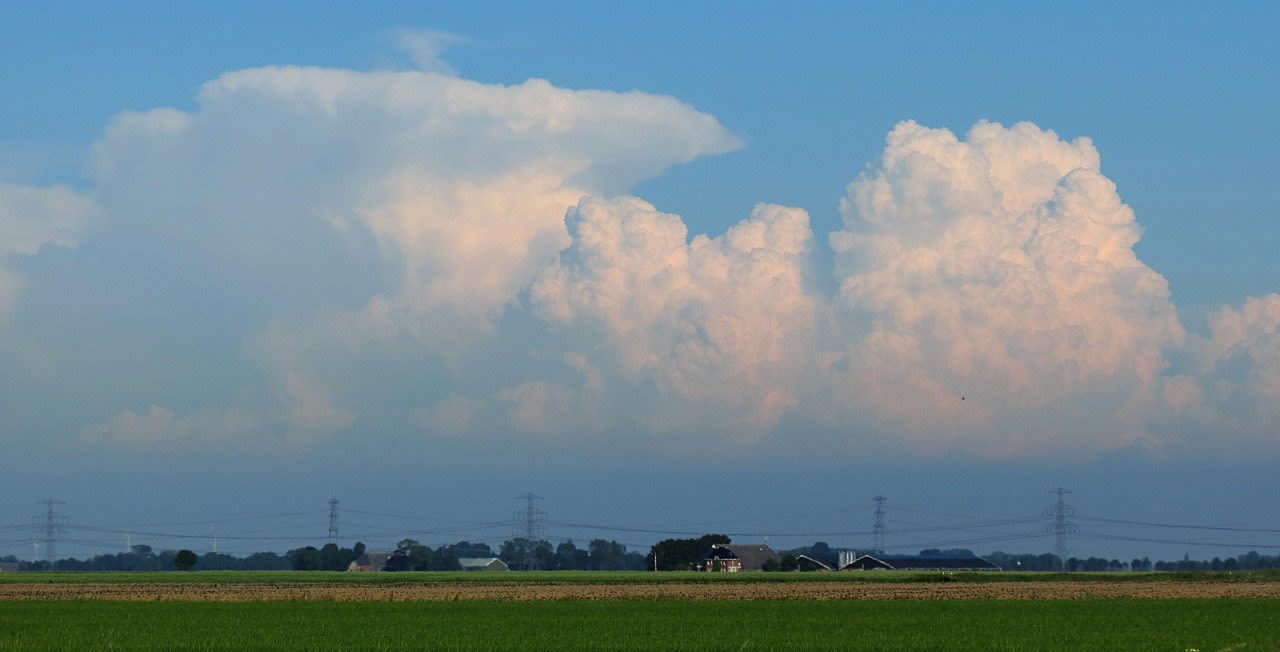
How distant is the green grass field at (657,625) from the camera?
50219 mm

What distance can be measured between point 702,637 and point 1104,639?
13.6 m

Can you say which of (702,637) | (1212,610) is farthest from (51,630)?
(1212,610)

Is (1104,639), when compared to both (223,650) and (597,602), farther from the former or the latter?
(597,602)

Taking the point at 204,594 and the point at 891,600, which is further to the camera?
the point at 204,594

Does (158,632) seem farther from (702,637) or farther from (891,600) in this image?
(891,600)

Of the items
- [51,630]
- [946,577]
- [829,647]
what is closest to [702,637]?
[829,647]

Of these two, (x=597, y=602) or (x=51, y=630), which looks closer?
(x=51, y=630)

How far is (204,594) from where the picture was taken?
340 feet

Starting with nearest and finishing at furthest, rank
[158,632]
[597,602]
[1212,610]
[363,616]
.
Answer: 1. [158,632]
2. [363,616]
3. [1212,610]
4. [597,602]

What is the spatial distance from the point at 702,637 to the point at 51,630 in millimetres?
25623

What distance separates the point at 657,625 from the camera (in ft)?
197

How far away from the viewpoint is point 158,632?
5759cm

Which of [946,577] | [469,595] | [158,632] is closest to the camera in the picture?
[158,632]

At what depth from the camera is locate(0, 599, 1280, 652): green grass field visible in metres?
50.2
